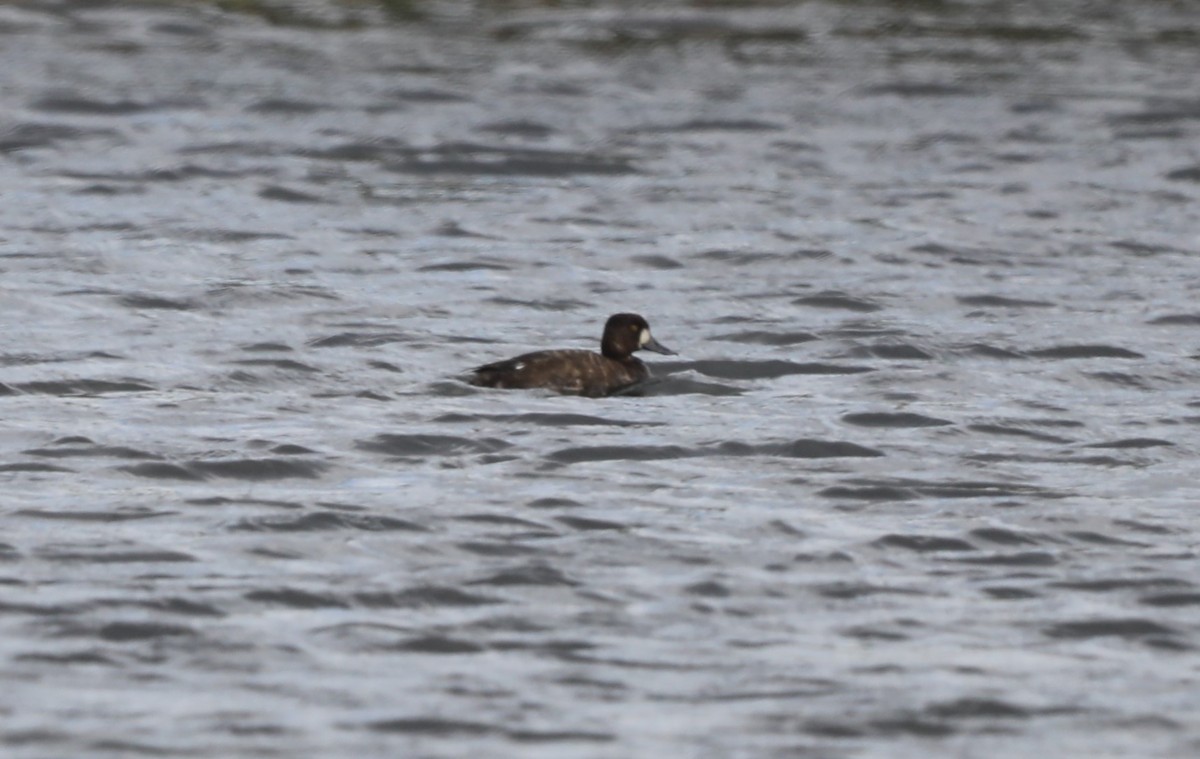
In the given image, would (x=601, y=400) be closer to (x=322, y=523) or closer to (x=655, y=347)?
(x=655, y=347)

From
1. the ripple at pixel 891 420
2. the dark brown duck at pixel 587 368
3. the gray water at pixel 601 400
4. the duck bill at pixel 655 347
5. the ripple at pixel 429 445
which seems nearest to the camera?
the gray water at pixel 601 400

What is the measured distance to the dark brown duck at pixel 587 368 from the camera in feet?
39.8

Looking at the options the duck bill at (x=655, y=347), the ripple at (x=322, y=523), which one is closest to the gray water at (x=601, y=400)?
the ripple at (x=322, y=523)

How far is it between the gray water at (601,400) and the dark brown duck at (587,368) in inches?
7.9

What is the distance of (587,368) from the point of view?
40.4ft

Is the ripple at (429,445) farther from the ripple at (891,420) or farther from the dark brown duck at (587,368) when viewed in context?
the ripple at (891,420)

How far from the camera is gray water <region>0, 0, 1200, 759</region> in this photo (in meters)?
7.68

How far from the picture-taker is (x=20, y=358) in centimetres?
1299

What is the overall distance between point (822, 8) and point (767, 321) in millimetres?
10045

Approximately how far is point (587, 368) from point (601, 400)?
166 millimetres

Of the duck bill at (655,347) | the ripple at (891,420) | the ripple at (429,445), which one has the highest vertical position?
the duck bill at (655,347)

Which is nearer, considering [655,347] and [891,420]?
[891,420]

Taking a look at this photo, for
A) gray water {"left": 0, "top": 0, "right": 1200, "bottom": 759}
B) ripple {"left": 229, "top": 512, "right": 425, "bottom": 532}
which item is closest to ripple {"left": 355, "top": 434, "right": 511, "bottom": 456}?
gray water {"left": 0, "top": 0, "right": 1200, "bottom": 759}

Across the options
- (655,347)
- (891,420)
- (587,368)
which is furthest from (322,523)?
(655,347)
